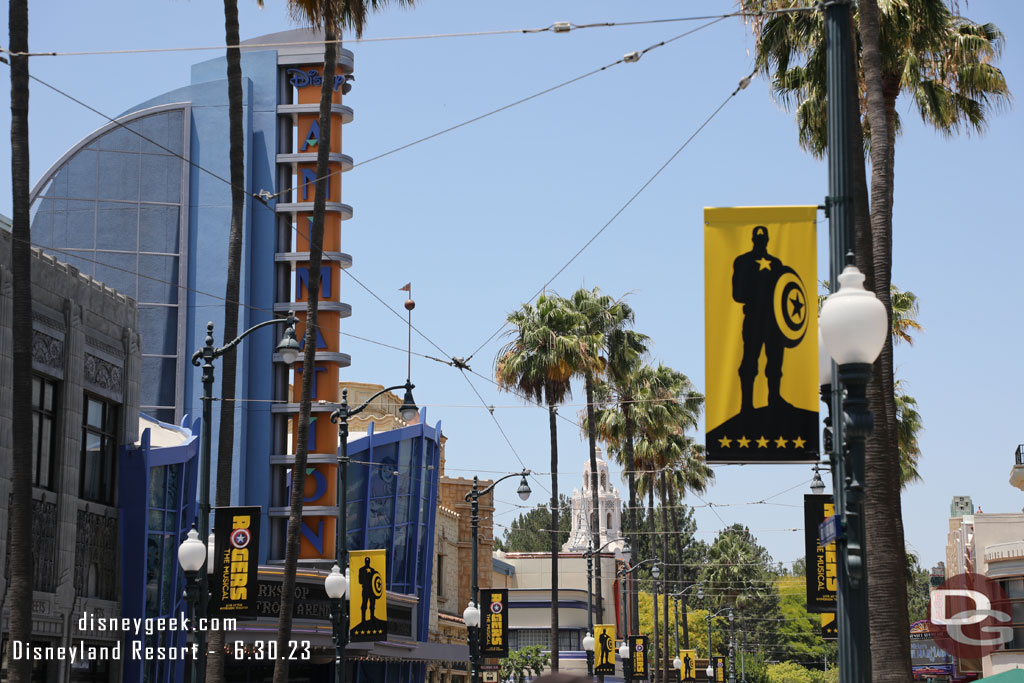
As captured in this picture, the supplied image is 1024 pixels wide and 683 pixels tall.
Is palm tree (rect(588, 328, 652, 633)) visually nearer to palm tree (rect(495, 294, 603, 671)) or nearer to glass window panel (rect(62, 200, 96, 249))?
palm tree (rect(495, 294, 603, 671))

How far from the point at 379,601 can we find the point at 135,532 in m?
6.59

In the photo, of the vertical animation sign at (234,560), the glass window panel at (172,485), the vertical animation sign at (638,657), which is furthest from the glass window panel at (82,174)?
the vertical animation sign at (638,657)

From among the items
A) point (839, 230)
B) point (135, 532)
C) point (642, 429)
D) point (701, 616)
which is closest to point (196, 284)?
point (135, 532)

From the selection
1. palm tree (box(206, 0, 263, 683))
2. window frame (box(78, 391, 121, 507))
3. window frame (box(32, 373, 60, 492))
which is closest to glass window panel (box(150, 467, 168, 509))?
window frame (box(78, 391, 121, 507))

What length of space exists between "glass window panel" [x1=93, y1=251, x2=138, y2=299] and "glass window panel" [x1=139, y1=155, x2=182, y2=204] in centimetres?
248

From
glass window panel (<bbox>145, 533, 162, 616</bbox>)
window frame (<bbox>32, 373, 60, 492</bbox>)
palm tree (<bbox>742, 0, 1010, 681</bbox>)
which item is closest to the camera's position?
palm tree (<bbox>742, 0, 1010, 681</bbox>)

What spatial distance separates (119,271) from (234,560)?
25895 mm

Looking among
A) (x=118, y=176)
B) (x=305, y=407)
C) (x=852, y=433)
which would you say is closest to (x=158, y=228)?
(x=118, y=176)

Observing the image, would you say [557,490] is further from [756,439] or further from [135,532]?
[756,439]

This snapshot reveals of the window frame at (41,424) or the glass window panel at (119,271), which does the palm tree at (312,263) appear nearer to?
the window frame at (41,424)

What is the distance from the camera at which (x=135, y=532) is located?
31.4 meters

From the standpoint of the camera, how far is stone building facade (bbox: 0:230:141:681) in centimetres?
2695

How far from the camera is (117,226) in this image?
48.8 meters

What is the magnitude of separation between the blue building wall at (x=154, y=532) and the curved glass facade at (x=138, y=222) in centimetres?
1303
